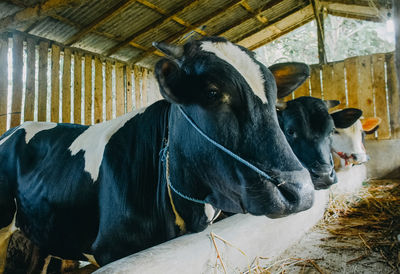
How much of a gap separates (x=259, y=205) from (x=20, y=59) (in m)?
5.41

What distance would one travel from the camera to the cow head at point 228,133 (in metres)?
1.24

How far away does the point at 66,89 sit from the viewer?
233 inches

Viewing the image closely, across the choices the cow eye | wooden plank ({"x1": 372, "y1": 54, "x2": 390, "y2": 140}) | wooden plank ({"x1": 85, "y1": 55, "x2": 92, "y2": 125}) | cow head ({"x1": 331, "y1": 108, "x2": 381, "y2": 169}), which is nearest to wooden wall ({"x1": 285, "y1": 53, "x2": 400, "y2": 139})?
wooden plank ({"x1": 372, "y1": 54, "x2": 390, "y2": 140})

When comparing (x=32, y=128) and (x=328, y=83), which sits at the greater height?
(x=328, y=83)

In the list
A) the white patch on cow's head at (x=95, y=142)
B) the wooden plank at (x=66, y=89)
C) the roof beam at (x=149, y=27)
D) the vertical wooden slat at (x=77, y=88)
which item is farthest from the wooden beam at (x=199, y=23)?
the white patch on cow's head at (x=95, y=142)

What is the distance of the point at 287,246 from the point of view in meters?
2.49

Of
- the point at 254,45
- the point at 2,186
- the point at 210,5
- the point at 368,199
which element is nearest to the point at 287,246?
the point at 2,186

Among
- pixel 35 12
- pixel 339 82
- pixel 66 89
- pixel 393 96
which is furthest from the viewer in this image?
pixel 339 82

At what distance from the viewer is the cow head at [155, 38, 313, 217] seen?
1241mm

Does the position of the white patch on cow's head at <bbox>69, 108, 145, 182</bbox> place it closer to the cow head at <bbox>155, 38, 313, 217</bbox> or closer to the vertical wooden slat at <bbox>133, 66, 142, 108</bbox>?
the cow head at <bbox>155, 38, 313, 217</bbox>

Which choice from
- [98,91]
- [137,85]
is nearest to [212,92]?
[98,91]

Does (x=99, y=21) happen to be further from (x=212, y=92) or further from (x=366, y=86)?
(x=366, y=86)

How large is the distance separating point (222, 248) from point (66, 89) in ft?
17.3

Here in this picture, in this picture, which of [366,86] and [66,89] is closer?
[66,89]
